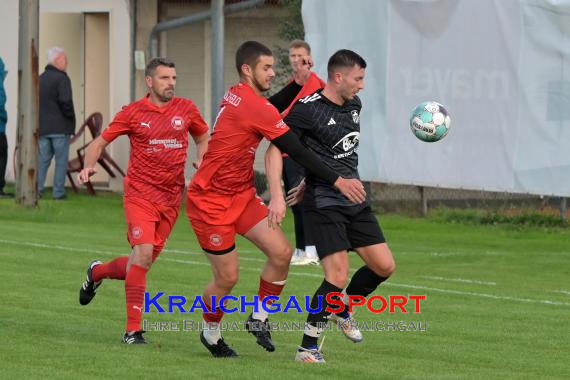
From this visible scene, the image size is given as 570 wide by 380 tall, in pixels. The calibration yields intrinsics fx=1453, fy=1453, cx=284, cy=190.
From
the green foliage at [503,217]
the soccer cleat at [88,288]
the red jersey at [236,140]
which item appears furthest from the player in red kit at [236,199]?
the green foliage at [503,217]

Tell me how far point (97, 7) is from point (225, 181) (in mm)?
16281

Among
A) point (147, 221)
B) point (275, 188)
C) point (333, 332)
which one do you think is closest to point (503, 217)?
point (333, 332)

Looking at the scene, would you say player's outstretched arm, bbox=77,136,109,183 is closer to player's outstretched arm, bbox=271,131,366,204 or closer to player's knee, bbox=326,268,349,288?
player's outstretched arm, bbox=271,131,366,204

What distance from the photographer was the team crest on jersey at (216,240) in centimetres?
932

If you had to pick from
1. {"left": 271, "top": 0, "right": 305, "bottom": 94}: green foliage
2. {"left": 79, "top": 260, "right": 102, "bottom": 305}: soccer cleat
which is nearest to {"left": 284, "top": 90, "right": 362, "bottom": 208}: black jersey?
{"left": 79, "top": 260, "right": 102, "bottom": 305}: soccer cleat

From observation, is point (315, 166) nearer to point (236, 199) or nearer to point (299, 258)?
point (236, 199)

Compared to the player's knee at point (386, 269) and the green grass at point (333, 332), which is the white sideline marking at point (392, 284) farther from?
the player's knee at point (386, 269)

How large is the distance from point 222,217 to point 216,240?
15cm

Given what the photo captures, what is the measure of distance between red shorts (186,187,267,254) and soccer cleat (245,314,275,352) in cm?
52

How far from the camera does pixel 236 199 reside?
30.8 feet

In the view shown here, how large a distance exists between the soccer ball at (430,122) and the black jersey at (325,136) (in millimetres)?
2680

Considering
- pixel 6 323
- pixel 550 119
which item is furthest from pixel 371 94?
pixel 6 323

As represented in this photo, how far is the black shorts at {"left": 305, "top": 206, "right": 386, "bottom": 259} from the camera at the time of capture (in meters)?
9.16

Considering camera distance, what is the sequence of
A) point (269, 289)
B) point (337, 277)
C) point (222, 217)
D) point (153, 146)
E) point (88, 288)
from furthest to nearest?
point (88, 288), point (153, 146), point (269, 289), point (222, 217), point (337, 277)
